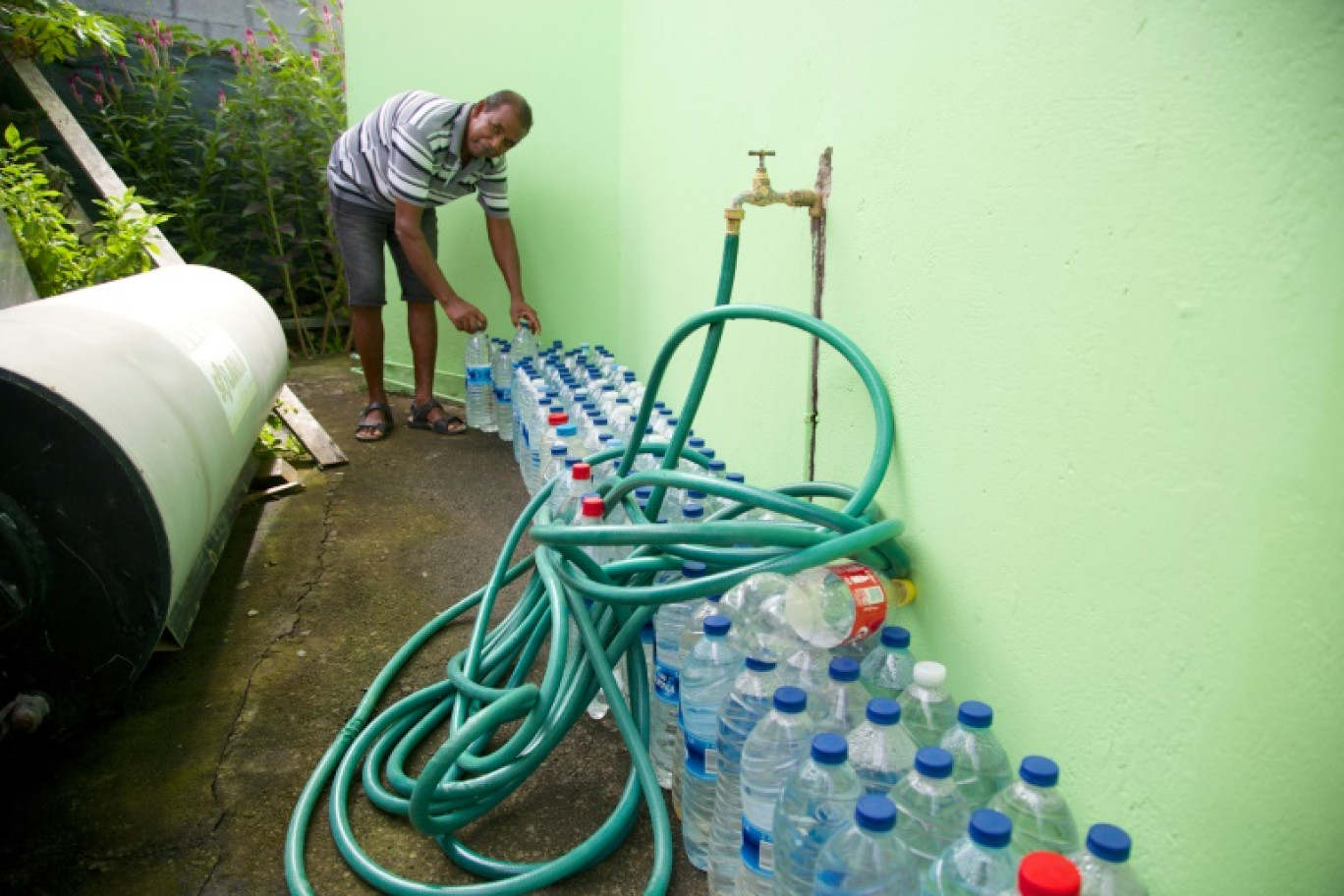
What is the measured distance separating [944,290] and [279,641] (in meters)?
2.02

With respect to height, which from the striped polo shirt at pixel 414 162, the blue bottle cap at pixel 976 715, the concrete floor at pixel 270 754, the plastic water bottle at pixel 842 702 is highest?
the striped polo shirt at pixel 414 162

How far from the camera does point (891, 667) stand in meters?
1.46

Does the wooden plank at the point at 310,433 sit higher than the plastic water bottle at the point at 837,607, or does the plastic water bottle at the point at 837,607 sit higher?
the plastic water bottle at the point at 837,607

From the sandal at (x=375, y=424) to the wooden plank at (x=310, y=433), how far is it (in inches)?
5.8

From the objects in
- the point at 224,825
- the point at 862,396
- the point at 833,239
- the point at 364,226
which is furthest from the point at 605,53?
the point at 224,825

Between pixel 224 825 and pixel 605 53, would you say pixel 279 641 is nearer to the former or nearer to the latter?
pixel 224 825

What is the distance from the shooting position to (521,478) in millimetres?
3709

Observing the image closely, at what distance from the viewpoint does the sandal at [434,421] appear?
4266mm

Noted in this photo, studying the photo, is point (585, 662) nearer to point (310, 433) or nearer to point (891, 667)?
point (891, 667)

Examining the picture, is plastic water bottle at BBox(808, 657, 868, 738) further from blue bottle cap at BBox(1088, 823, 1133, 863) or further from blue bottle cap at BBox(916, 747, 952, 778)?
blue bottle cap at BBox(1088, 823, 1133, 863)

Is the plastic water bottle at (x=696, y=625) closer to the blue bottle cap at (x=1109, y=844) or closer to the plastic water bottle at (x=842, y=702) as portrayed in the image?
the plastic water bottle at (x=842, y=702)

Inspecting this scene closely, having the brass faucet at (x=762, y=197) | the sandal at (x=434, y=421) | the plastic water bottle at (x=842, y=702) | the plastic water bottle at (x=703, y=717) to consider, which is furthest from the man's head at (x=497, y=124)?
the plastic water bottle at (x=842, y=702)

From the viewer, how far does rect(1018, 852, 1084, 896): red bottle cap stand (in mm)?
852

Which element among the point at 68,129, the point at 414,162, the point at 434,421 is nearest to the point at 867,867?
the point at 414,162
